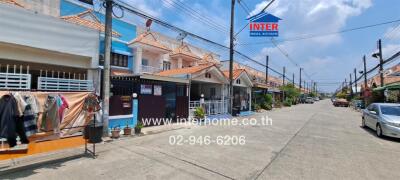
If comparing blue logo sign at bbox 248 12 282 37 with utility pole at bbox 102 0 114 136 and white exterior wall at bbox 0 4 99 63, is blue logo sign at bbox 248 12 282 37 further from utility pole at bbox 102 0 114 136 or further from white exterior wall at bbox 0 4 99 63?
white exterior wall at bbox 0 4 99 63

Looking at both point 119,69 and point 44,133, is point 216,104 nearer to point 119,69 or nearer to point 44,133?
point 119,69

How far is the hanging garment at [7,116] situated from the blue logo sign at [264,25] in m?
11.5

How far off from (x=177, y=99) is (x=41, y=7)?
1710 centimetres

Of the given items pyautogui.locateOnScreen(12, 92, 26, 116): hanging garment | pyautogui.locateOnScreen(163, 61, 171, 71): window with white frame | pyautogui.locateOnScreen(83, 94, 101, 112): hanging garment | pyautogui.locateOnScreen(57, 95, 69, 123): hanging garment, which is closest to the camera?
pyautogui.locateOnScreen(12, 92, 26, 116): hanging garment

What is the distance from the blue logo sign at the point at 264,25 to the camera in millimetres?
12508

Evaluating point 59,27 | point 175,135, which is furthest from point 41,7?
point 175,135

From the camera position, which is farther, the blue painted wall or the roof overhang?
the roof overhang

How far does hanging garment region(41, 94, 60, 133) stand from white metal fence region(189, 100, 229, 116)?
8.91 meters

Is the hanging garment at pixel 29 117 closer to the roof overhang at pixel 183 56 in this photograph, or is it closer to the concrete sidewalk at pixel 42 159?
the concrete sidewalk at pixel 42 159

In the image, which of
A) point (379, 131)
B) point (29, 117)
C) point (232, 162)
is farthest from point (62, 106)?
point (379, 131)

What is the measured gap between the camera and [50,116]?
5625mm

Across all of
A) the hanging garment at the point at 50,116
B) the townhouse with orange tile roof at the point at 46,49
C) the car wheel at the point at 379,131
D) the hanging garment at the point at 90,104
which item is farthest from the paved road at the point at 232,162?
the townhouse with orange tile roof at the point at 46,49

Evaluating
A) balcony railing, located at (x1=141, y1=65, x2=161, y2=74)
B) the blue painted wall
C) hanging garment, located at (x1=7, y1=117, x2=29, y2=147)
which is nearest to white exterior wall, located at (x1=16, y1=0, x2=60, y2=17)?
the blue painted wall

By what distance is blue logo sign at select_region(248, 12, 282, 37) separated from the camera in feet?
41.0
